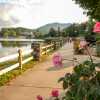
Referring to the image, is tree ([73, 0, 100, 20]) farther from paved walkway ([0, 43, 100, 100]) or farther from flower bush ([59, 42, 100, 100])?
flower bush ([59, 42, 100, 100])

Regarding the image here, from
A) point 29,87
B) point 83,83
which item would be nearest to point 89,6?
point 29,87

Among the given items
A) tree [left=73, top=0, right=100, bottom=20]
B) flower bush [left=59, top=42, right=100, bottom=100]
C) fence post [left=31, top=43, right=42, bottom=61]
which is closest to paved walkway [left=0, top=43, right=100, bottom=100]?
flower bush [left=59, top=42, right=100, bottom=100]

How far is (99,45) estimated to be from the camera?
163 inches

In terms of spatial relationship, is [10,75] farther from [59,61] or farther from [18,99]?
[59,61]

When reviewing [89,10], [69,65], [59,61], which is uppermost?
[89,10]

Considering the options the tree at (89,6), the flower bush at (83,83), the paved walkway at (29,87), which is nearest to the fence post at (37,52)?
the paved walkway at (29,87)

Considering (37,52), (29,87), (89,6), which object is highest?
(89,6)

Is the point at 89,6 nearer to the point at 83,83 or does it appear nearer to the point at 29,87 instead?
the point at 29,87

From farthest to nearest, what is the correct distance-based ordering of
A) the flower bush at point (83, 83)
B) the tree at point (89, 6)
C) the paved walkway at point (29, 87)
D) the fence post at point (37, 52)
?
the tree at point (89, 6)
the fence post at point (37, 52)
the paved walkway at point (29, 87)
the flower bush at point (83, 83)

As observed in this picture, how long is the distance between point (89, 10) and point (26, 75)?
1308cm

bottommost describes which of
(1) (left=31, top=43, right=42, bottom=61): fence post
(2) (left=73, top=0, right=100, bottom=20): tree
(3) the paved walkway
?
(3) the paved walkway

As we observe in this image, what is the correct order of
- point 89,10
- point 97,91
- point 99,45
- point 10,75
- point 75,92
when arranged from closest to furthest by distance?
point 97,91
point 75,92
point 99,45
point 10,75
point 89,10

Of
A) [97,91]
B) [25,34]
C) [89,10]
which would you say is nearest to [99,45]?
[97,91]

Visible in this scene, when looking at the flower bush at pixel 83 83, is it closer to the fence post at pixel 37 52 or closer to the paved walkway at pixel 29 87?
the paved walkway at pixel 29 87
